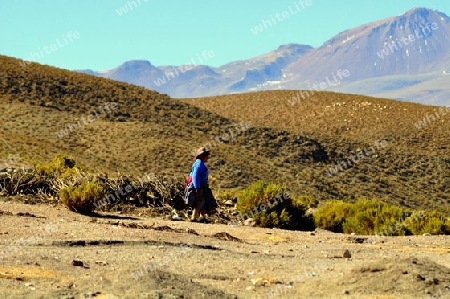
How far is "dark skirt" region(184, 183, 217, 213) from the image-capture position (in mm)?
13828

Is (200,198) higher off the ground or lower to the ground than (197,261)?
higher

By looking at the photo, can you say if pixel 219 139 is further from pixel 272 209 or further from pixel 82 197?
pixel 82 197

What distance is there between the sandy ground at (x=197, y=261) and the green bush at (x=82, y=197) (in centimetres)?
58

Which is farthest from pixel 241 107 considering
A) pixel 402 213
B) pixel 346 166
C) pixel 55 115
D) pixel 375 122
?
pixel 402 213

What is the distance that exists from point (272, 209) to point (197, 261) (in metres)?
6.93

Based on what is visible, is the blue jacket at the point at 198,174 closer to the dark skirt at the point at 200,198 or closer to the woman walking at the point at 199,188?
the woman walking at the point at 199,188

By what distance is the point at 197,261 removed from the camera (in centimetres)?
884

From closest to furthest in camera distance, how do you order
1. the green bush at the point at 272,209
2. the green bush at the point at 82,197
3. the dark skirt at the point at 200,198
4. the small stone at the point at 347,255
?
the small stone at the point at 347,255
the dark skirt at the point at 200,198
the green bush at the point at 82,197
the green bush at the point at 272,209

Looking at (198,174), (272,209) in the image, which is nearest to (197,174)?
(198,174)

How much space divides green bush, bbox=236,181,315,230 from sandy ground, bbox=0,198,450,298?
1.55 meters

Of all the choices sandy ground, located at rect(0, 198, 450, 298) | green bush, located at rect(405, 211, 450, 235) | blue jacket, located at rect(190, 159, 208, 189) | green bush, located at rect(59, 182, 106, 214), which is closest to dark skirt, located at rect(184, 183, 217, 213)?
blue jacket, located at rect(190, 159, 208, 189)

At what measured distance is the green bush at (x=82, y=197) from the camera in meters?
14.1

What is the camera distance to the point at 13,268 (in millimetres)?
7703

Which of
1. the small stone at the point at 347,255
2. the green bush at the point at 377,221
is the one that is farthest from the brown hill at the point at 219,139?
the small stone at the point at 347,255
